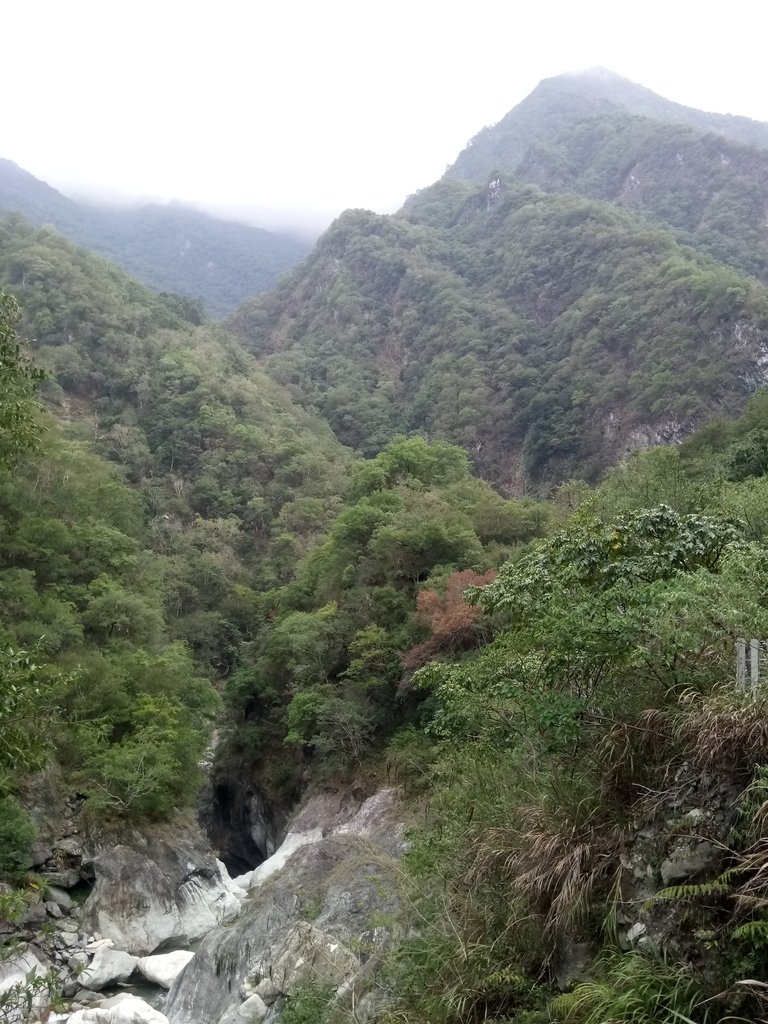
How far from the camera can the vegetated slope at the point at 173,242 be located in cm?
13500

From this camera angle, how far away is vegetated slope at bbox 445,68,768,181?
148000mm

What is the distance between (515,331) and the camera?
80.4 m

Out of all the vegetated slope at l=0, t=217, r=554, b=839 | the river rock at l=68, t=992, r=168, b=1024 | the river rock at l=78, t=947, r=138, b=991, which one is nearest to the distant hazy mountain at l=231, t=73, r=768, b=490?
the vegetated slope at l=0, t=217, r=554, b=839

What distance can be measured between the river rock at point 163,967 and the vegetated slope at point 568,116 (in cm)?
15110

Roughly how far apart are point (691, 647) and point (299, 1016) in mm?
6154

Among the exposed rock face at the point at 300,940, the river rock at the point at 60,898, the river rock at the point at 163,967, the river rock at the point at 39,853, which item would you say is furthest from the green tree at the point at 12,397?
the river rock at the point at 60,898

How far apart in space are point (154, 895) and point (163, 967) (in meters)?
→ 3.20

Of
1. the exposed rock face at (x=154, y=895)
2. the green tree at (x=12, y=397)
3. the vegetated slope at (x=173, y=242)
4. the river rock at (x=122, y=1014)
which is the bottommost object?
the exposed rock face at (x=154, y=895)

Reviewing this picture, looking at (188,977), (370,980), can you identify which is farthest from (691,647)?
(188,977)

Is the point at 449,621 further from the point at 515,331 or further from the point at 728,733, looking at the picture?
the point at 515,331

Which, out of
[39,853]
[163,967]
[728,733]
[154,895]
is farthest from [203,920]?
[728,733]

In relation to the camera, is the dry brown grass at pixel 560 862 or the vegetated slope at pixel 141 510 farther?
the vegetated slope at pixel 141 510

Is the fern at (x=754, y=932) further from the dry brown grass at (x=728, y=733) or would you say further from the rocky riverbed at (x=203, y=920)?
the rocky riverbed at (x=203, y=920)

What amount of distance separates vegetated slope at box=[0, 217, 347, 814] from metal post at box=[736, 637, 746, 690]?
552cm
